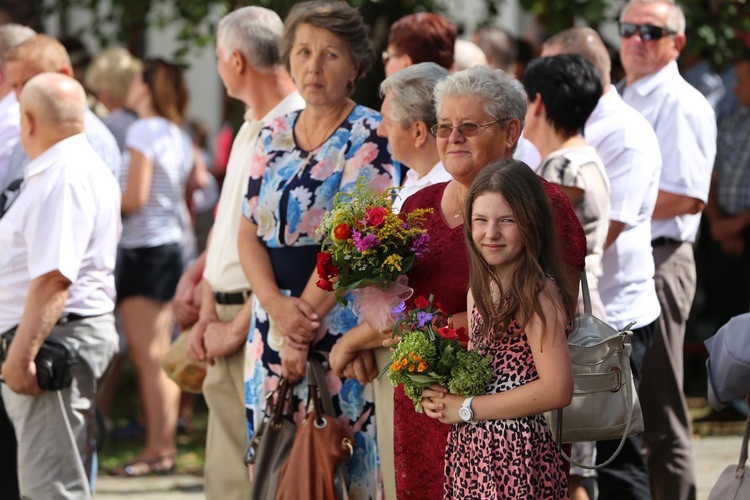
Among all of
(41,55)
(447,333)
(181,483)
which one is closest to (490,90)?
(447,333)

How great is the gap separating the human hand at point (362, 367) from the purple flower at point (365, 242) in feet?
2.36

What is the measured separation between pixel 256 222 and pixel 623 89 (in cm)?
223

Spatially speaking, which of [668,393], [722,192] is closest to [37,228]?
[668,393]

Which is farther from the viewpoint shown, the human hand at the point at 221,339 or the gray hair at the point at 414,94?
the human hand at the point at 221,339

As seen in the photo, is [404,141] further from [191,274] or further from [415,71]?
[191,274]

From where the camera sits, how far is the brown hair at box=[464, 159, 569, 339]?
3.60 meters

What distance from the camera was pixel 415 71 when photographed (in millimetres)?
4508

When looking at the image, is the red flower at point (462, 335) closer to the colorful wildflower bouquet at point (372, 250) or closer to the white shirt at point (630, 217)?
the colorful wildflower bouquet at point (372, 250)

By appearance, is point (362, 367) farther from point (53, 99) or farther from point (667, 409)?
point (53, 99)

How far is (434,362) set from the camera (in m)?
3.68

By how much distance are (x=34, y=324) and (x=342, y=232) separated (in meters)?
1.84

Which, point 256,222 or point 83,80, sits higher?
point 83,80

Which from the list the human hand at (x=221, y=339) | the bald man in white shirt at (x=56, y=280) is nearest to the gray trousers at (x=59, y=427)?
the bald man in white shirt at (x=56, y=280)

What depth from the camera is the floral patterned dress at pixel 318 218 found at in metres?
4.77
